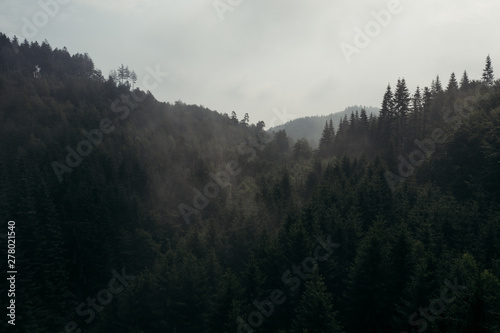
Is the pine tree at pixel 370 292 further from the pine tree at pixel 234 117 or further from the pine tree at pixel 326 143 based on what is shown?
the pine tree at pixel 234 117

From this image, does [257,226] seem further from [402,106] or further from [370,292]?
[402,106]

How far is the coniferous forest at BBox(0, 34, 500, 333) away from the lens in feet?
90.9

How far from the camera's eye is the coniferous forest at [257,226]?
27.7 meters

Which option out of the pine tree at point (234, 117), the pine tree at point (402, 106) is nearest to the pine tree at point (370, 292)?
the pine tree at point (402, 106)

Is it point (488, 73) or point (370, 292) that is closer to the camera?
point (370, 292)

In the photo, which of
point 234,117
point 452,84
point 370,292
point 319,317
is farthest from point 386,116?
point 234,117

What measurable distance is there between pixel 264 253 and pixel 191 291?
9.94 m

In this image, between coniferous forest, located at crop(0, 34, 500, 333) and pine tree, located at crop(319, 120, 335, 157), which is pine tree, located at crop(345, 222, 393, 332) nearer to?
coniferous forest, located at crop(0, 34, 500, 333)

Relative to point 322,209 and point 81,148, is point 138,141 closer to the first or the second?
point 81,148

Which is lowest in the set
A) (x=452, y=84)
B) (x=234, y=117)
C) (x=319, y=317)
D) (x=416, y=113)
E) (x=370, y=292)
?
(x=319, y=317)

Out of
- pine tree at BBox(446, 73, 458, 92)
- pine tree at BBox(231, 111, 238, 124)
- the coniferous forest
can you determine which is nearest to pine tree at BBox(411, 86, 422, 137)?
the coniferous forest

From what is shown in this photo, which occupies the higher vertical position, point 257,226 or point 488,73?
point 488,73

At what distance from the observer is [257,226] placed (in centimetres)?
6306

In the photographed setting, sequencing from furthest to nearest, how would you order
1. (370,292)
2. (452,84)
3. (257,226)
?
(452,84) → (257,226) → (370,292)
